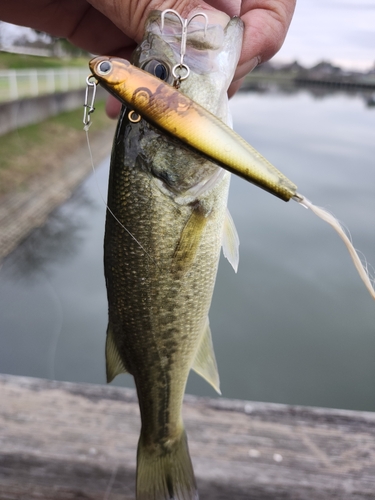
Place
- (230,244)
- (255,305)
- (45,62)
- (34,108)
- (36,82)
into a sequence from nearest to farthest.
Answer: (230,244) < (255,305) < (34,108) < (36,82) < (45,62)

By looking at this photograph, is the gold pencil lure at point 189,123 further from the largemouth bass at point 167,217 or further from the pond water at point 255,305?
the pond water at point 255,305

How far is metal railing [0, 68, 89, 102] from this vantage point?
929 cm

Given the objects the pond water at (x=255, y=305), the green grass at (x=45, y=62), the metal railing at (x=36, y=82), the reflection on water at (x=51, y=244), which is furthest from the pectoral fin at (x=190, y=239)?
the metal railing at (x=36, y=82)

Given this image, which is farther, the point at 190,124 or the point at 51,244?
the point at 51,244

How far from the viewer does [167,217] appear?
82 cm

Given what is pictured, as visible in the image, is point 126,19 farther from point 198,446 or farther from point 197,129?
point 198,446

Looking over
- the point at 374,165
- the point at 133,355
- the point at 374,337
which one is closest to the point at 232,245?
the point at 133,355

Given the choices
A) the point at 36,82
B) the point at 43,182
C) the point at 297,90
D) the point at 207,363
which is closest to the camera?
the point at 207,363

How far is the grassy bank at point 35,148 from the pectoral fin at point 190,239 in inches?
280

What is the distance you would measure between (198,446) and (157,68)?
105 centimetres

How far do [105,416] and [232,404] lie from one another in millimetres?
408

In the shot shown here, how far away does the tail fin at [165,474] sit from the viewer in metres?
1.00

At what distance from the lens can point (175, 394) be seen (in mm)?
1013

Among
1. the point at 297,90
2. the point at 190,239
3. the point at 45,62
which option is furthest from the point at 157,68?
the point at 297,90
